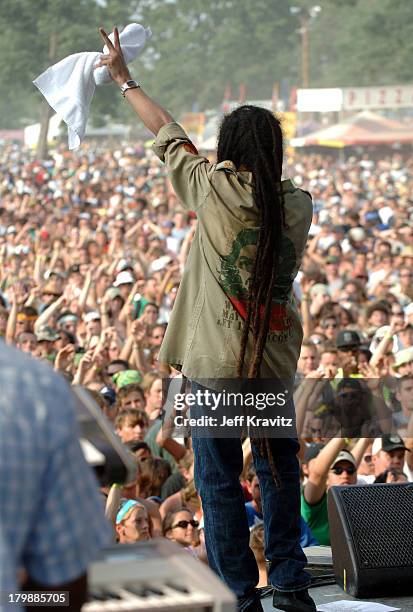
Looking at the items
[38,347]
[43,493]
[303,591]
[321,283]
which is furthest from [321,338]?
[43,493]

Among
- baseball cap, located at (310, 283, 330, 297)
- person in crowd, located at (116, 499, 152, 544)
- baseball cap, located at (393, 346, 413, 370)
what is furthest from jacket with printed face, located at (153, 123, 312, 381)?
baseball cap, located at (310, 283, 330, 297)

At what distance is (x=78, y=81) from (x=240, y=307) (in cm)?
91

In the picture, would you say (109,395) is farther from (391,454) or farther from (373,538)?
(373,538)

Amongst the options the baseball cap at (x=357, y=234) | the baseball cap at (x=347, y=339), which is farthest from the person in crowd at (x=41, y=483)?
the baseball cap at (x=357, y=234)

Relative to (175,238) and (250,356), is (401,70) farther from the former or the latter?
(250,356)

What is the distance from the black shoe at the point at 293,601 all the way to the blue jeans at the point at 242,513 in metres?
0.02

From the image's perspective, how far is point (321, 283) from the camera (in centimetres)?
1187

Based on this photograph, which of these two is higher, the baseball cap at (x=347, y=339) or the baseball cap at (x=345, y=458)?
the baseball cap at (x=347, y=339)

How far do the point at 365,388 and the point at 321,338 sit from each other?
3986mm

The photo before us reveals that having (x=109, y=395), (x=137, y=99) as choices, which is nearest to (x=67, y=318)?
(x=109, y=395)

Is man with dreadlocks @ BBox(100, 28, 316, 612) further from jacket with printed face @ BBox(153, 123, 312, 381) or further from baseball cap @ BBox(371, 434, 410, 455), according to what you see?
baseball cap @ BBox(371, 434, 410, 455)

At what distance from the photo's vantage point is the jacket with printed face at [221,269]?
124 inches

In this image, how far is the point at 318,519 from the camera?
547cm

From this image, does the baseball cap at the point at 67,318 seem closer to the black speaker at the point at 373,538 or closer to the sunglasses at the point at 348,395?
the sunglasses at the point at 348,395
